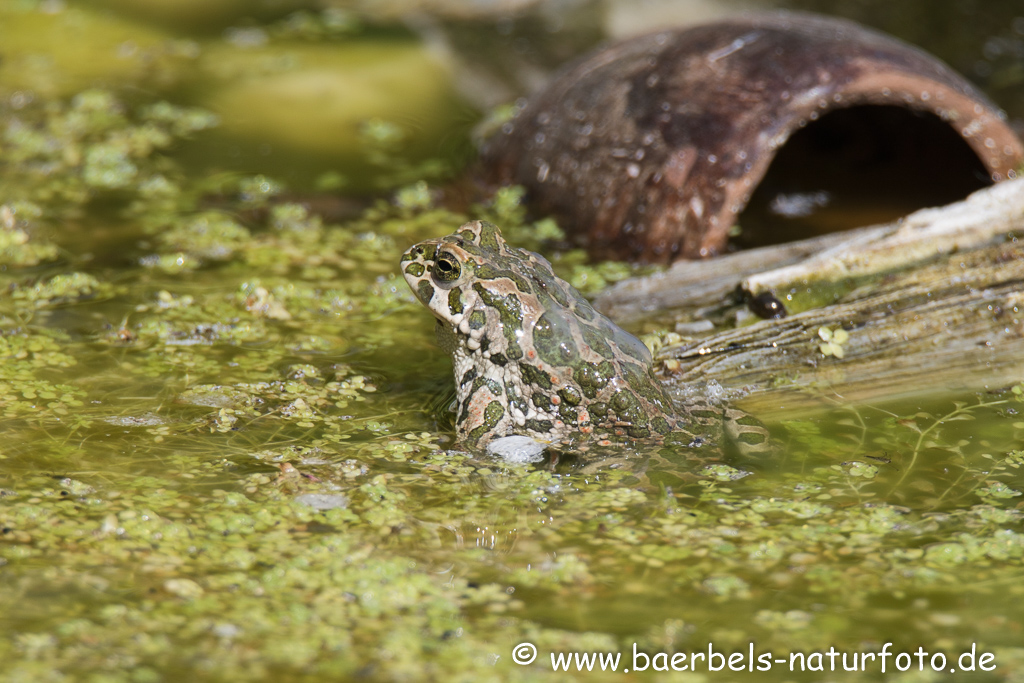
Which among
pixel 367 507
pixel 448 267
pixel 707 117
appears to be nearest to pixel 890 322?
pixel 707 117

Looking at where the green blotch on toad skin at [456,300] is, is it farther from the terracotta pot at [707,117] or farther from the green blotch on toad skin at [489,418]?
the terracotta pot at [707,117]

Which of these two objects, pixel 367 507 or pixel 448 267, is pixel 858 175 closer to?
pixel 448 267

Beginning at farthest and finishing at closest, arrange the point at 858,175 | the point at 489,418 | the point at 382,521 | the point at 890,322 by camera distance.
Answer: the point at 858,175 → the point at 890,322 → the point at 489,418 → the point at 382,521

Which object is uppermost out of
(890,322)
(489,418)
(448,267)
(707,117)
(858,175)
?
(858,175)

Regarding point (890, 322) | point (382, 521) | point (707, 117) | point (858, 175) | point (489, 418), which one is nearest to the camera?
point (382, 521)

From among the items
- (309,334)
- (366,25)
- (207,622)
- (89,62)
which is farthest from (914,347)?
(89,62)

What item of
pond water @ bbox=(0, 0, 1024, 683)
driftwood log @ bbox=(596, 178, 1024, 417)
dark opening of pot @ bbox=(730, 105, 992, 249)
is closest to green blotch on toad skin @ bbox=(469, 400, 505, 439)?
pond water @ bbox=(0, 0, 1024, 683)

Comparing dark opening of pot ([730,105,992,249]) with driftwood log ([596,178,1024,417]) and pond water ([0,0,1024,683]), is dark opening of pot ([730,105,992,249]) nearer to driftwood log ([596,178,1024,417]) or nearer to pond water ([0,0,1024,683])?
driftwood log ([596,178,1024,417])
